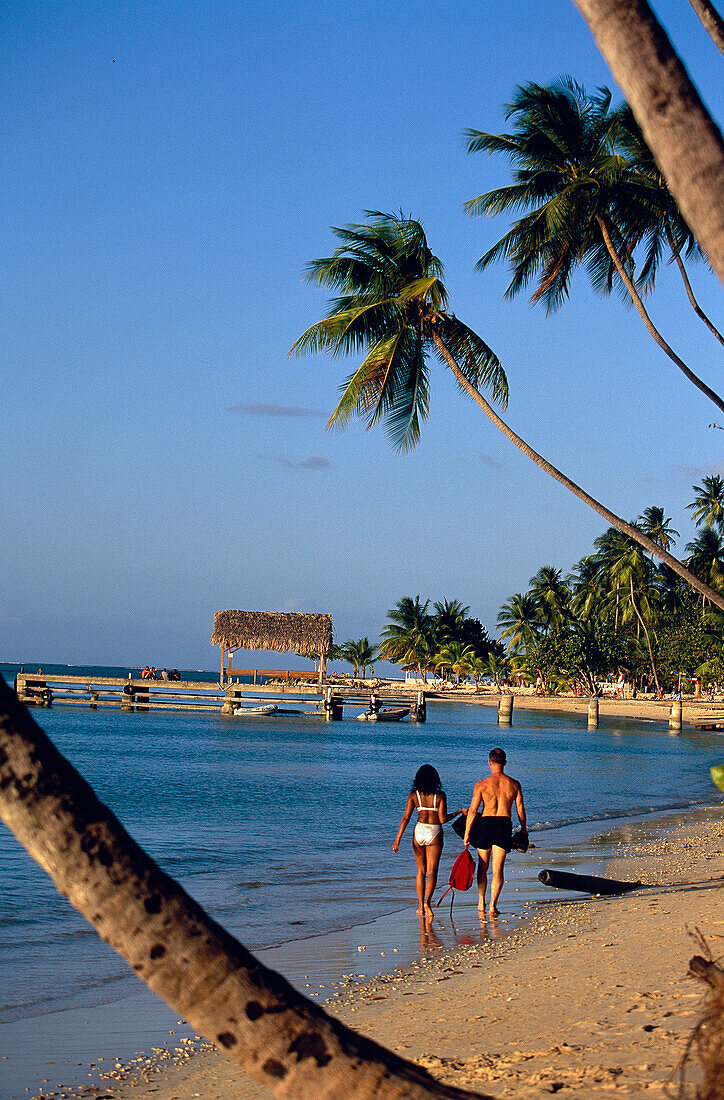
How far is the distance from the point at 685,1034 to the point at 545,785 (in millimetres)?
20973

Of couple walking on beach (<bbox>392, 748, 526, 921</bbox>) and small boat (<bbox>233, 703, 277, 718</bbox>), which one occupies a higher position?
couple walking on beach (<bbox>392, 748, 526, 921</bbox>)

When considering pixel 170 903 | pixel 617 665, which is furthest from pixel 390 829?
pixel 617 665

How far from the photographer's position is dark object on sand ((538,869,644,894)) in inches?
424

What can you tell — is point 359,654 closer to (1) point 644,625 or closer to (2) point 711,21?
(1) point 644,625

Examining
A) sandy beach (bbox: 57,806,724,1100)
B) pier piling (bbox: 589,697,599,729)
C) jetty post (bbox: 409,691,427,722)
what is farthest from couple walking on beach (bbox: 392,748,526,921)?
pier piling (bbox: 589,697,599,729)

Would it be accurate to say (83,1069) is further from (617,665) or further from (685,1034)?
(617,665)

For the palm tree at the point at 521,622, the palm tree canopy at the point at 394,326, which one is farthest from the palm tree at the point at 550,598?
the palm tree canopy at the point at 394,326

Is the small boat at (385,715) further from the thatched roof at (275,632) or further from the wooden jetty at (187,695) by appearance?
the thatched roof at (275,632)

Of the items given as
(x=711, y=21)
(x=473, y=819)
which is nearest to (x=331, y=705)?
(x=473, y=819)

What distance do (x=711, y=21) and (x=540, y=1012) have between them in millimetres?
5951

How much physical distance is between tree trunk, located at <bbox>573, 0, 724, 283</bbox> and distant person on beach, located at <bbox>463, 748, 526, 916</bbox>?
7263mm

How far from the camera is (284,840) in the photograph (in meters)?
16.1

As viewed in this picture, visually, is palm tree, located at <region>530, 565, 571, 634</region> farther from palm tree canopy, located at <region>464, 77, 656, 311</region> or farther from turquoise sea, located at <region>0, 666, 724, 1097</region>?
palm tree canopy, located at <region>464, 77, 656, 311</region>

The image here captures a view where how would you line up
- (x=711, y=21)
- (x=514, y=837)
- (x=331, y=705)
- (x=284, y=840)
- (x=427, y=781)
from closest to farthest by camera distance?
(x=711, y=21), (x=427, y=781), (x=514, y=837), (x=284, y=840), (x=331, y=705)
